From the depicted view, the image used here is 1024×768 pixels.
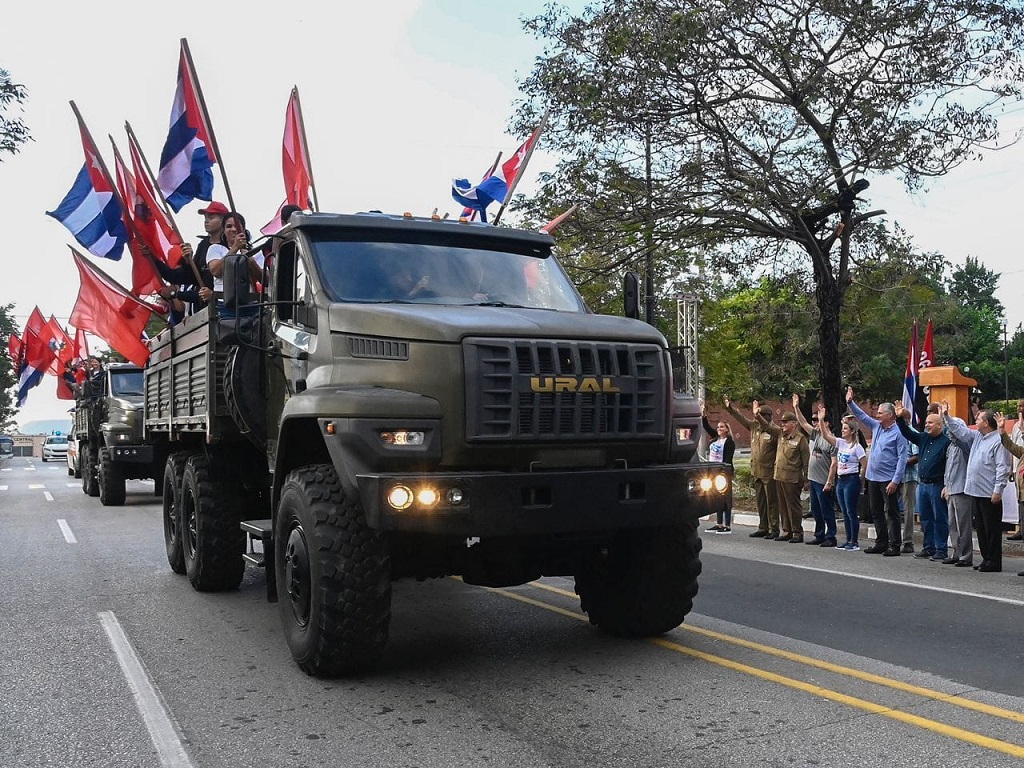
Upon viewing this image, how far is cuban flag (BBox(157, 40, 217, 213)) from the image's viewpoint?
13.1m

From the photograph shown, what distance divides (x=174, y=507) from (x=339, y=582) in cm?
493

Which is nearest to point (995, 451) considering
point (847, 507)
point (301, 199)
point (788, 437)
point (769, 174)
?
point (847, 507)

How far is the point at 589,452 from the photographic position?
611cm

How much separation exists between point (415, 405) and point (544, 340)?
828 mm

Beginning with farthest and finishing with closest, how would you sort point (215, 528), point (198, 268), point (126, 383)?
point (126, 383)
point (198, 268)
point (215, 528)

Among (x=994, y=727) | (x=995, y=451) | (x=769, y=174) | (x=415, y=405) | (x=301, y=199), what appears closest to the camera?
(x=994, y=727)

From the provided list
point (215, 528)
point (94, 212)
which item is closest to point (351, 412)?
point (215, 528)

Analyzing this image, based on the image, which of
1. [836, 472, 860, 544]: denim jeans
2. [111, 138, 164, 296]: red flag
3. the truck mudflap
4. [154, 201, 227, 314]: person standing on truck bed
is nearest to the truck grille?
the truck mudflap

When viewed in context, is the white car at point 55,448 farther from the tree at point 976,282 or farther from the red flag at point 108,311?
the tree at point 976,282

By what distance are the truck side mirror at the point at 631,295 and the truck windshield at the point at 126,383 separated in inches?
592

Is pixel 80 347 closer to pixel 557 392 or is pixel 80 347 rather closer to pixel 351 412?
pixel 351 412

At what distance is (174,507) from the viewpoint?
33.6ft

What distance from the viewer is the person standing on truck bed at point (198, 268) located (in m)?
9.51

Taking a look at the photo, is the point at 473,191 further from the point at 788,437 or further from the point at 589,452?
the point at 589,452
